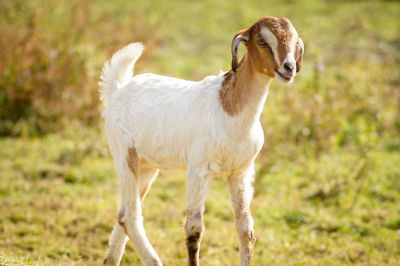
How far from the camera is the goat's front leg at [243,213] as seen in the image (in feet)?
13.4

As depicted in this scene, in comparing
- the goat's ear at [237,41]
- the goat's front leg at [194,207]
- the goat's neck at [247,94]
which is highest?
the goat's ear at [237,41]

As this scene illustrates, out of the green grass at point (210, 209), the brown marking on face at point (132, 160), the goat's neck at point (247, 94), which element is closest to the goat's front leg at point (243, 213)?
the goat's neck at point (247, 94)

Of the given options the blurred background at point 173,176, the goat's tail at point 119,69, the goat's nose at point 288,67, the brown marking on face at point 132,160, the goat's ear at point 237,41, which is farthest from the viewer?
the blurred background at point 173,176

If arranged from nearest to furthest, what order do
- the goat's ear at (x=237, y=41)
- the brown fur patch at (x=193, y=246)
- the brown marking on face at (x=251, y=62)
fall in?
the brown marking on face at (x=251, y=62), the goat's ear at (x=237, y=41), the brown fur patch at (x=193, y=246)

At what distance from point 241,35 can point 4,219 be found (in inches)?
157

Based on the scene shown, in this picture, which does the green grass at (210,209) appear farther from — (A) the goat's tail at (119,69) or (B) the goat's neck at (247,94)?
(B) the goat's neck at (247,94)

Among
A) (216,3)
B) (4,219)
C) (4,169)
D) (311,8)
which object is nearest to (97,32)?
(4,169)

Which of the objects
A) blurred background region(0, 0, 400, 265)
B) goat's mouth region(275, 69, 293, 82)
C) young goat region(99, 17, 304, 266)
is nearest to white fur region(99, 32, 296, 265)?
young goat region(99, 17, 304, 266)

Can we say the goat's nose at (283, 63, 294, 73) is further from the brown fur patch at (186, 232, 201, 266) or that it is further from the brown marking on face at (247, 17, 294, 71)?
the brown fur patch at (186, 232, 201, 266)

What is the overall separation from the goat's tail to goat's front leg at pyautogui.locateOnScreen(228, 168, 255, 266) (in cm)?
156

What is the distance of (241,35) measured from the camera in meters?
3.67

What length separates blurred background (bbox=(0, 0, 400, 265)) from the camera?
5.49 m

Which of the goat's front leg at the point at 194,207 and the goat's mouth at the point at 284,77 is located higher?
the goat's mouth at the point at 284,77

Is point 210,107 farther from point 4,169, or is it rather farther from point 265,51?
point 4,169
